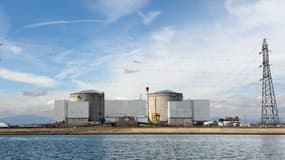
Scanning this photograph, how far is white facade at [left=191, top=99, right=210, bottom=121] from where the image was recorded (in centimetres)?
16162

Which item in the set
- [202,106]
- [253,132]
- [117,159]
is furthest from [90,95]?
[117,159]

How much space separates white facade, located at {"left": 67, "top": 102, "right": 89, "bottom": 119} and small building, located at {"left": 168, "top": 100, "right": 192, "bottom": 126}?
3525 cm

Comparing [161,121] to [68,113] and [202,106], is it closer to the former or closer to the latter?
[202,106]

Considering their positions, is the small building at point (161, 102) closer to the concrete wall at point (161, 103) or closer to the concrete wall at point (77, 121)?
the concrete wall at point (161, 103)

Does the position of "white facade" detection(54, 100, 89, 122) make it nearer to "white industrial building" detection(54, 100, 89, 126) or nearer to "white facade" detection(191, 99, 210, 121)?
"white industrial building" detection(54, 100, 89, 126)

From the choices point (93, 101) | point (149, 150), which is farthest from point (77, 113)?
point (149, 150)

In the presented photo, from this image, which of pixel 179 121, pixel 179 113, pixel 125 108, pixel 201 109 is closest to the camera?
pixel 179 121

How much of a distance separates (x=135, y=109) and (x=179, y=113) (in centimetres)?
2309

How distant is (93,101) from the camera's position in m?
164

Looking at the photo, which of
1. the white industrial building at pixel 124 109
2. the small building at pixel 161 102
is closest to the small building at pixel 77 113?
the white industrial building at pixel 124 109

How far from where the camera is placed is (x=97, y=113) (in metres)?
166

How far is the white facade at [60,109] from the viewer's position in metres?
159

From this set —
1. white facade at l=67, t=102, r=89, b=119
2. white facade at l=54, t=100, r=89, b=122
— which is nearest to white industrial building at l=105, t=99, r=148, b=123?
white facade at l=67, t=102, r=89, b=119

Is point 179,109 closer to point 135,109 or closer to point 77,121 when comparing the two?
point 135,109
